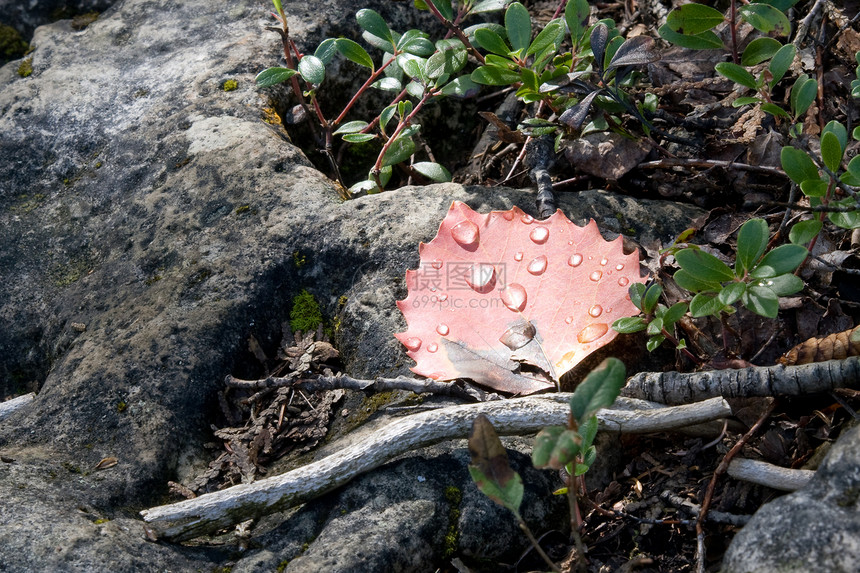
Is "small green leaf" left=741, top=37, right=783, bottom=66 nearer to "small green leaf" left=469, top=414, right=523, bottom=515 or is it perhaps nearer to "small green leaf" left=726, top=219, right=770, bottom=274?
"small green leaf" left=726, top=219, right=770, bottom=274

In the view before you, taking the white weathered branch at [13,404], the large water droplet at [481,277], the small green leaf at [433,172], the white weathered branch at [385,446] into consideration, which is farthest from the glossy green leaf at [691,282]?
the white weathered branch at [13,404]

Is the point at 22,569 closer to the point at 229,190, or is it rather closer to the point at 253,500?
the point at 253,500

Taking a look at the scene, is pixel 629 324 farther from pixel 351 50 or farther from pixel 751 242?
pixel 351 50

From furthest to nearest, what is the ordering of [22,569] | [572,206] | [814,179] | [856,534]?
[572,206] < [814,179] < [22,569] < [856,534]

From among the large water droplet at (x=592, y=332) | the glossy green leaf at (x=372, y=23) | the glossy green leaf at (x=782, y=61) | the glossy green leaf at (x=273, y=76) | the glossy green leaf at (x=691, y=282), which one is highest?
the glossy green leaf at (x=372, y=23)

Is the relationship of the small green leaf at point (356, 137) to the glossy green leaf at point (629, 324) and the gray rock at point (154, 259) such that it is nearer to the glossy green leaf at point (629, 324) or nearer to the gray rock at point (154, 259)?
the gray rock at point (154, 259)

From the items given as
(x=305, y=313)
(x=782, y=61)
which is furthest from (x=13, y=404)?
(x=782, y=61)

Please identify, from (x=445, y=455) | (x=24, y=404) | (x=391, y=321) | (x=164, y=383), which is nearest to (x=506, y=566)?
(x=445, y=455)
